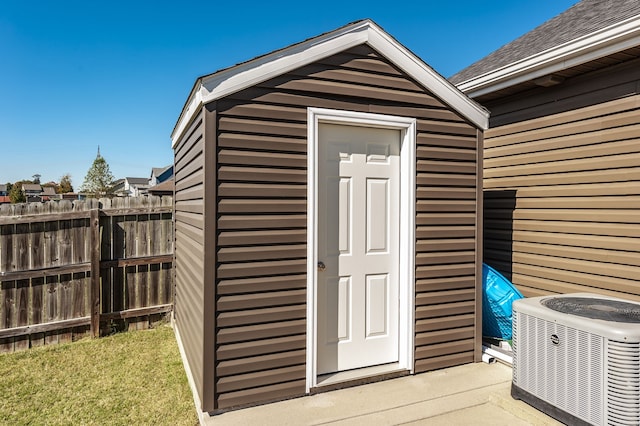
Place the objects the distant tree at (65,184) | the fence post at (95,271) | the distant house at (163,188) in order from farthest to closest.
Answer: the distant tree at (65,184)
the distant house at (163,188)
the fence post at (95,271)

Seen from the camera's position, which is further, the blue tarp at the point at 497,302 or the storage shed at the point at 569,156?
the blue tarp at the point at 497,302

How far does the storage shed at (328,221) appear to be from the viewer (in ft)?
8.68

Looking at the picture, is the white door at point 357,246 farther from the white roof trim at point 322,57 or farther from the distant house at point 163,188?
the distant house at point 163,188

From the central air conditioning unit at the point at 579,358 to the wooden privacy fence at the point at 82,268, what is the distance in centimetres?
425

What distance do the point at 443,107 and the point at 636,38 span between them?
1.48m

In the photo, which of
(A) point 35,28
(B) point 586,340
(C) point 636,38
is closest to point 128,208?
(B) point 586,340

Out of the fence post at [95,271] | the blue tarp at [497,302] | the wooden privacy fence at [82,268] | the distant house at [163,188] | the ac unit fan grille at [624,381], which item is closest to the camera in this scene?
the ac unit fan grille at [624,381]

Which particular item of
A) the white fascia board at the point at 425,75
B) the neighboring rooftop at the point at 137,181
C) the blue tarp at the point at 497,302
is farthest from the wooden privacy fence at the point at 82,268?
the neighboring rooftop at the point at 137,181

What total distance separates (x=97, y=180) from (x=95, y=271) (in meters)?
30.4

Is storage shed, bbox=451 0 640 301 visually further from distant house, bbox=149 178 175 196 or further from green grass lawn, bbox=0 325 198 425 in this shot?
distant house, bbox=149 178 175 196

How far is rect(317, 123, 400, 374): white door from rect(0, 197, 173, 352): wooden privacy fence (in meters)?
2.86

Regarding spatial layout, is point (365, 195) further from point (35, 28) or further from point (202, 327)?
point (35, 28)

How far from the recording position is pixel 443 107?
11.2 ft

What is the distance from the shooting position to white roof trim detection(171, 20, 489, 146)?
2598 mm
